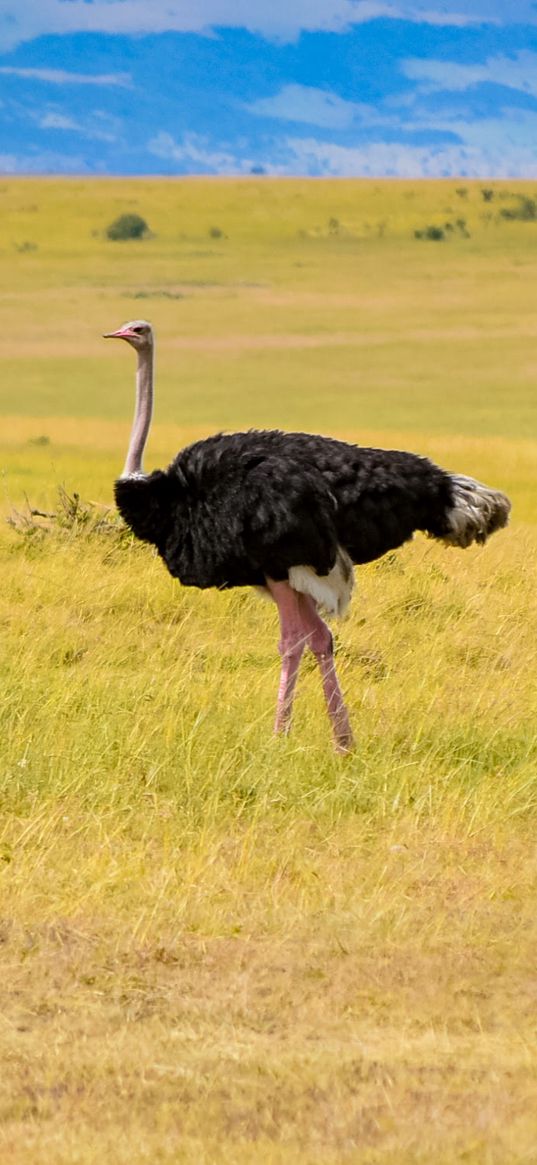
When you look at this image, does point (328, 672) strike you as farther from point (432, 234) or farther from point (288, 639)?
point (432, 234)

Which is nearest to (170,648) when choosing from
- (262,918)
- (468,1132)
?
(262,918)

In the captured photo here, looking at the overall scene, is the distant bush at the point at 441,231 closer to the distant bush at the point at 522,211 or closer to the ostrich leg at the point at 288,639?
the distant bush at the point at 522,211

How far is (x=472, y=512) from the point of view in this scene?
8.57 metres

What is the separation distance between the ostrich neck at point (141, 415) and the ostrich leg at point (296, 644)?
82 cm

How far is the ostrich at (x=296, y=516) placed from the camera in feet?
27.2

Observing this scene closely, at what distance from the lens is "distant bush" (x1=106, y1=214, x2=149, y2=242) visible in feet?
227

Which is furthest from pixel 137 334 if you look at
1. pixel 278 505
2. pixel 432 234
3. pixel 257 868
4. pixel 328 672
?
pixel 432 234

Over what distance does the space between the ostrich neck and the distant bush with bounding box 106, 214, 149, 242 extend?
6048cm

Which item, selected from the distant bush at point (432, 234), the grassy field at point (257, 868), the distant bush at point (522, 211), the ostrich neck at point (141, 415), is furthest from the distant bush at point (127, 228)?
the ostrich neck at point (141, 415)

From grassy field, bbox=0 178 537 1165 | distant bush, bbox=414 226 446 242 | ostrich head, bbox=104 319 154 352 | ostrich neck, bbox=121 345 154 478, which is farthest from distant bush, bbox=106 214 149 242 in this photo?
ostrich neck, bbox=121 345 154 478

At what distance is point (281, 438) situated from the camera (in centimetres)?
866

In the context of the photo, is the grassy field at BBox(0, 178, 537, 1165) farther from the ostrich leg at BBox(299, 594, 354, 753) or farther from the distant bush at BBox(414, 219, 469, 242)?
the distant bush at BBox(414, 219, 469, 242)

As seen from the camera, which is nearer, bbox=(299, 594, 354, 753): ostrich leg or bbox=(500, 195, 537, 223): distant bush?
bbox=(299, 594, 354, 753): ostrich leg

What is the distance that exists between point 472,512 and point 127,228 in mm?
62756
